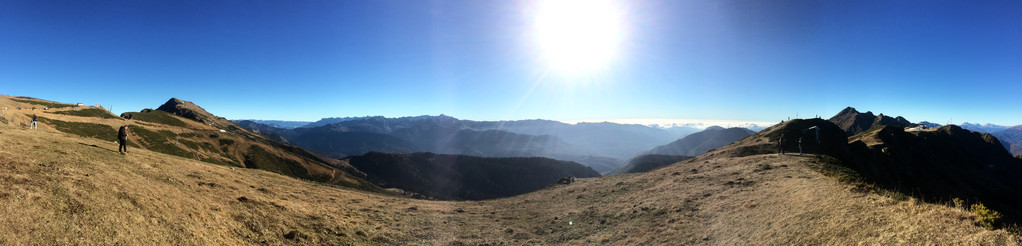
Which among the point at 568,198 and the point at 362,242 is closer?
the point at 362,242

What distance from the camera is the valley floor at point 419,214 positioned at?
12.3 meters

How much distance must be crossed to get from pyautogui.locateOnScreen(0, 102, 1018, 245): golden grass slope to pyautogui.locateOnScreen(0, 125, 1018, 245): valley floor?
0.21 feet

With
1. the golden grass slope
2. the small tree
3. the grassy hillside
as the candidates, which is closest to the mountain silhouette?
the golden grass slope

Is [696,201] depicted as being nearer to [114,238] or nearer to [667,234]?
[667,234]

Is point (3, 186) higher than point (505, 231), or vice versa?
point (3, 186)

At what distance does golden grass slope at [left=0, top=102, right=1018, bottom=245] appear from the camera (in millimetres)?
12258

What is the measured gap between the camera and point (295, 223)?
20516mm

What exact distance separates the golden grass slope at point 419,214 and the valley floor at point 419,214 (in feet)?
0.21

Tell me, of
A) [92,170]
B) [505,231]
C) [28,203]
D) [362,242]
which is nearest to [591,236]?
[505,231]

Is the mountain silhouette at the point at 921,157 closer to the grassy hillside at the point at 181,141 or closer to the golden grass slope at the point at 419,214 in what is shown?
the golden grass slope at the point at 419,214

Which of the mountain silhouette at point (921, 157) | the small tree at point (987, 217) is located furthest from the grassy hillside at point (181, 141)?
the mountain silhouette at point (921, 157)

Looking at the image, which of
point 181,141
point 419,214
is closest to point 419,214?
point 419,214

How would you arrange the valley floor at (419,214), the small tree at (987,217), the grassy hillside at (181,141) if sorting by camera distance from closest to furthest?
the small tree at (987,217)
the valley floor at (419,214)
the grassy hillside at (181,141)

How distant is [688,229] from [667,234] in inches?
56.8
